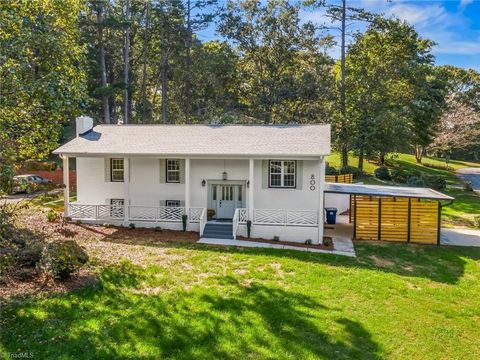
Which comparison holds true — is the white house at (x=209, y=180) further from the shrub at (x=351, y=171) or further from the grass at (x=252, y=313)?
the shrub at (x=351, y=171)

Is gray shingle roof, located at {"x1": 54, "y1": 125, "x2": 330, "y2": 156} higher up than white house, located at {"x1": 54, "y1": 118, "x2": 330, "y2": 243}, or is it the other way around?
gray shingle roof, located at {"x1": 54, "y1": 125, "x2": 330, "y2": 156}

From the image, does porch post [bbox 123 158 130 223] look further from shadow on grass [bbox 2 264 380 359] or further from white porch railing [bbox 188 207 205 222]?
shadow on grass [bbox 2 264 380 359]

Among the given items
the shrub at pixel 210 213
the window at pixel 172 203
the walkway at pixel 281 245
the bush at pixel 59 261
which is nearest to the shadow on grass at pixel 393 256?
the walkway at pixel 281 245

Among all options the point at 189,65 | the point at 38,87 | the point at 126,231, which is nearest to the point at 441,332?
the point at 38,87

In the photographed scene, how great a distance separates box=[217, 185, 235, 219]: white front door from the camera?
1689 cm

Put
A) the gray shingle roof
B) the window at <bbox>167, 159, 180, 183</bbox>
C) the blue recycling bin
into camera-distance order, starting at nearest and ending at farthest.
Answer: the gray shingle roof → the window at <bbox>167, 159, 180, 183</bbox> → the blue recycling bin

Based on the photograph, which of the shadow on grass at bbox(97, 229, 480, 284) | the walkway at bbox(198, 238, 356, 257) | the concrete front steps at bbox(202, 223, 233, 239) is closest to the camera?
the shadow on grass at bbox(97, 229, 480, 284)

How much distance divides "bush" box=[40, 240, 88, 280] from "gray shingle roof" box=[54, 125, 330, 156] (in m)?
7.08

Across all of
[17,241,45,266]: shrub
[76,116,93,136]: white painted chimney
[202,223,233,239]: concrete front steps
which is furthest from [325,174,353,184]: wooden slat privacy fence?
[17,241,45,266]: shrub

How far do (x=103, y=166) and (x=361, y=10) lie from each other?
27.2m

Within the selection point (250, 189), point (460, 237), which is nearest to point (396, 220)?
point (460, 237)

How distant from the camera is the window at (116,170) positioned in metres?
17.6

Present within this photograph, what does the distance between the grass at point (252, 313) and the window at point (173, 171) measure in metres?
5.90

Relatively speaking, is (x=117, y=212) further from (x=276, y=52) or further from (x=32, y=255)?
(x=276, y=52)
